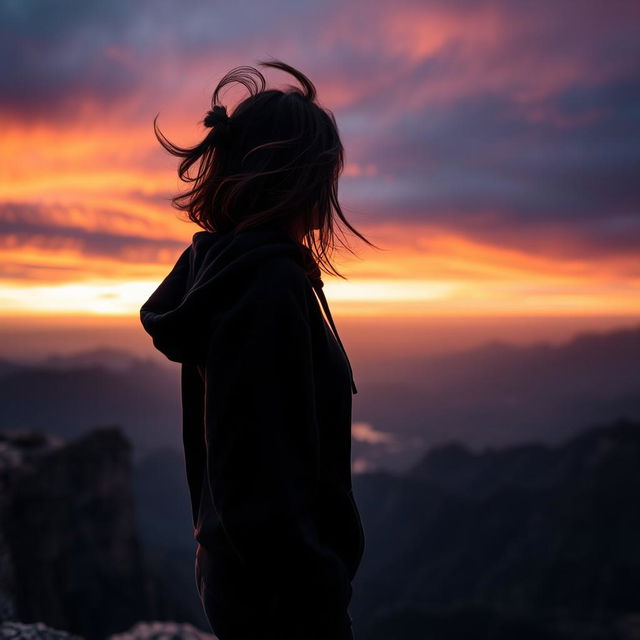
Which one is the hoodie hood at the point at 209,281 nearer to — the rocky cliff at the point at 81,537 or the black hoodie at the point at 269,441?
the black hoodie at the point at 269,441

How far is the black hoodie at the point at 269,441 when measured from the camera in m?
1.89

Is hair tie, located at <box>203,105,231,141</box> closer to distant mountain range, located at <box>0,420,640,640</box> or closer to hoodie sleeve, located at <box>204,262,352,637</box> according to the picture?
hoodie sleeve, located at <box>204,262,352,637</box>

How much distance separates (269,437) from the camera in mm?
1898

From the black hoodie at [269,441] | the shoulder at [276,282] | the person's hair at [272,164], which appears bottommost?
the black hoodie at [269,441]

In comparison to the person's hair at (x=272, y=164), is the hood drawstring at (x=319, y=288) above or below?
below

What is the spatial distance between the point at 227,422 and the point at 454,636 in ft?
212

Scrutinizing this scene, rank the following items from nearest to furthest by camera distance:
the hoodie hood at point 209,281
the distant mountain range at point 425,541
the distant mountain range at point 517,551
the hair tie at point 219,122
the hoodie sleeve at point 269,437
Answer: the hoodie sleeve at point 269,437
the hoodie hood at point 209,281
the hair tie at point 219,122
the distant mountain range at point 425,541
the distant mountain range at point 517,551

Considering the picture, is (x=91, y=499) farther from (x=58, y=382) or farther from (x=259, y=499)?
(x=58, y=382)

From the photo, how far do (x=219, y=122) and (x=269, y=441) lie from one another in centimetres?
116

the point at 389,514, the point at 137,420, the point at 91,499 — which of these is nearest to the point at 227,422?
the point at 91,499

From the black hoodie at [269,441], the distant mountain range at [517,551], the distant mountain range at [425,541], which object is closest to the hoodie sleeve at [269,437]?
the black hoodie at [269,441]

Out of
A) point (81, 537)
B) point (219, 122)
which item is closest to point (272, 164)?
point (219, 122)

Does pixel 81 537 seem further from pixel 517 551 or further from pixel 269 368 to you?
pixel 517 551

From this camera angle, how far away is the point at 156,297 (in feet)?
7.89
